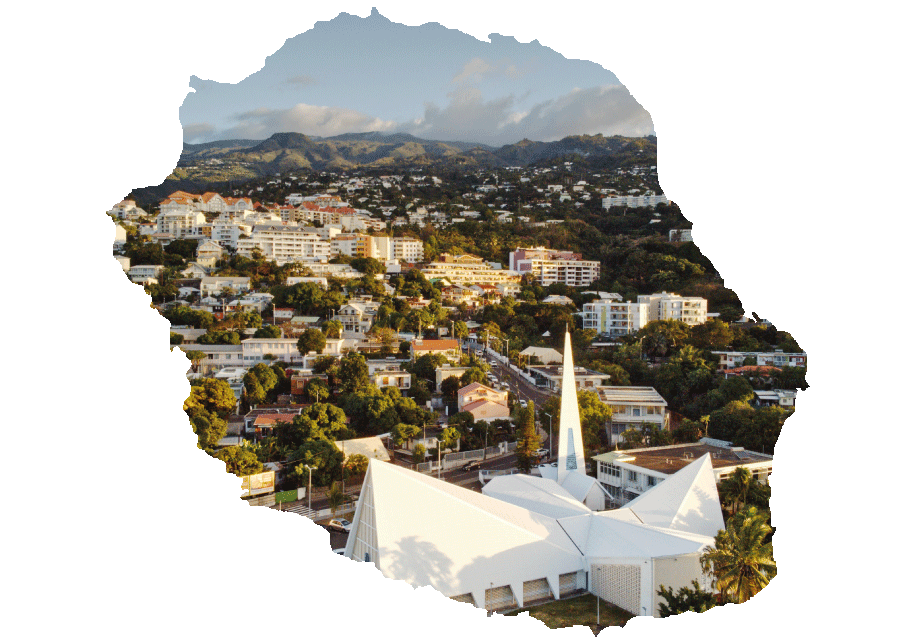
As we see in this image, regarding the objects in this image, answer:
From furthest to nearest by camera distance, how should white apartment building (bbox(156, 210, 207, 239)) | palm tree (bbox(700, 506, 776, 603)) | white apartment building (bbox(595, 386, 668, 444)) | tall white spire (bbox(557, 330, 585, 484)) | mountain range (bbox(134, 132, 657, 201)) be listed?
mountain range (bbox(134, 132, 657, 201))
white apartment building (bbox(156, 210, 207, 239))
white apartment building (bbox(595, 386, 668, 444))
tall white spire (bbox(557, 330, 585, 484))
palm tree (bbox(700, 506, 776, 603))

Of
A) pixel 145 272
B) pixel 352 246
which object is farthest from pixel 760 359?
pixel 352 246

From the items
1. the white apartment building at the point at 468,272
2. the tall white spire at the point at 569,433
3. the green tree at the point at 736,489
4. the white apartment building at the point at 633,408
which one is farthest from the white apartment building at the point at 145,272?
the green tree at the point at 736,489

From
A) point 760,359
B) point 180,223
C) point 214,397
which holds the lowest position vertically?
point 214,397

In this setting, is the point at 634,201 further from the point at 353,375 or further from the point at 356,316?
the point at 353,375

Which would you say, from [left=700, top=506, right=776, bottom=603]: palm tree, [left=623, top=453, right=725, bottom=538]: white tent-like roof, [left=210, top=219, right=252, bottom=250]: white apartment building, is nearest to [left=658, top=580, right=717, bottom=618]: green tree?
[left=700, top=506, right=776, bottom=603]: palm tree

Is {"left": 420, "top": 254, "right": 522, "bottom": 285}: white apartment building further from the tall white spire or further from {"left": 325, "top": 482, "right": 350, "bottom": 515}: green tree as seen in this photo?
{"left": 325, "top": 482, "right": 350, "bottom": 515}: green tree

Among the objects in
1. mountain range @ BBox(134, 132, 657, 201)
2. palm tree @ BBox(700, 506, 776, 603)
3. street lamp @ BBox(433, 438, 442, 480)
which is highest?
mountain range @ BBox(134, 132, 657, 201)
